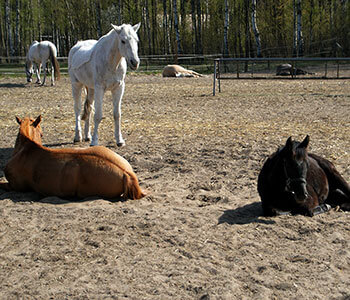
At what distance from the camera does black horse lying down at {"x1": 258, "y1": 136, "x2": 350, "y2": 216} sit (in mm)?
4023

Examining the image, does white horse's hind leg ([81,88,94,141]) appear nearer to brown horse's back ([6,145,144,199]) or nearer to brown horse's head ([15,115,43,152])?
brown horse's head ([15,115,43,152])

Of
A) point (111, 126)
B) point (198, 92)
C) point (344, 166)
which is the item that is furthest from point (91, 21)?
point (344, 166)

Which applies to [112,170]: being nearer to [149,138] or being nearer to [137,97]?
[149,138]

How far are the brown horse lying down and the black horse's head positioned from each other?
1778 millimetres

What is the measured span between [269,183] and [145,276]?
68.4 inches

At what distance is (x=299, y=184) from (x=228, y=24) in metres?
38.9

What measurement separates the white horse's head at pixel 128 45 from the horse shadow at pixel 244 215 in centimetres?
301

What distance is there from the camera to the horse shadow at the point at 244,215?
4.30 metres

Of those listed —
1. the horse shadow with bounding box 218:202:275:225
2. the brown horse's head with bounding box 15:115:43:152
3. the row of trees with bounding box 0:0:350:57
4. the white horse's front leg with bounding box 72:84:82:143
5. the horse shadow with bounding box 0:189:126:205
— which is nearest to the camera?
the horse shadow with bounding box 218:202:275:225

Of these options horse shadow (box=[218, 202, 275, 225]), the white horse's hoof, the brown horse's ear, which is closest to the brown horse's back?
the brown horse's ear

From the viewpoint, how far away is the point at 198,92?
52.3 feet

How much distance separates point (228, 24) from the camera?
4075cm

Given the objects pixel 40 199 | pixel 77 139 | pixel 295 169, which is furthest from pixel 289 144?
pixel 77 139

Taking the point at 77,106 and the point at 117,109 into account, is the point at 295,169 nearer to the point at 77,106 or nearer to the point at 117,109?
the point at 117,109
